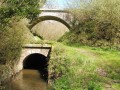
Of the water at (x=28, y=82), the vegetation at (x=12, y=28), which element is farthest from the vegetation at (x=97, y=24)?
the vegetation at (x=12, y=28)

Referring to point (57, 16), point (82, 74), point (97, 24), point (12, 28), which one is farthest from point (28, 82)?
point (57, 16)

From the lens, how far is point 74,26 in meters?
38.4

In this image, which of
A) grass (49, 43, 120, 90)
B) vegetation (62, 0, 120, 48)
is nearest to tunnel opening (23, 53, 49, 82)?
vegetation (62, 0, 120, 48)

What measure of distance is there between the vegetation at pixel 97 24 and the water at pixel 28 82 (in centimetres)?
678

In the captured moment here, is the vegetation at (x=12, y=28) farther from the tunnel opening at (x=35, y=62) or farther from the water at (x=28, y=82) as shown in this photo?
the tunnel opening at (x=35, y=62)

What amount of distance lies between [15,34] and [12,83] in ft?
11.9

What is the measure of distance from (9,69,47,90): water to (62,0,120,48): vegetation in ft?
22.2

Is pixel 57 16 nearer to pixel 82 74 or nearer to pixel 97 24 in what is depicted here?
pixel 97 24

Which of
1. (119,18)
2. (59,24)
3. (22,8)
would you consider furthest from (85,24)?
(22,8)

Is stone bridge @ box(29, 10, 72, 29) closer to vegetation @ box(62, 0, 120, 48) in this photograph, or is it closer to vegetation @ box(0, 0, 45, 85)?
vegetation @ box(62, 0, 120, 48)

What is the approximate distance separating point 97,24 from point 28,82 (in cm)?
1148

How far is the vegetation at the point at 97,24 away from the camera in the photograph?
102 feet

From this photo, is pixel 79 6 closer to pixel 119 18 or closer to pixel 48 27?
pixel 119 18

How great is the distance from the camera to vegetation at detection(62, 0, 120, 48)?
31.0 metres
